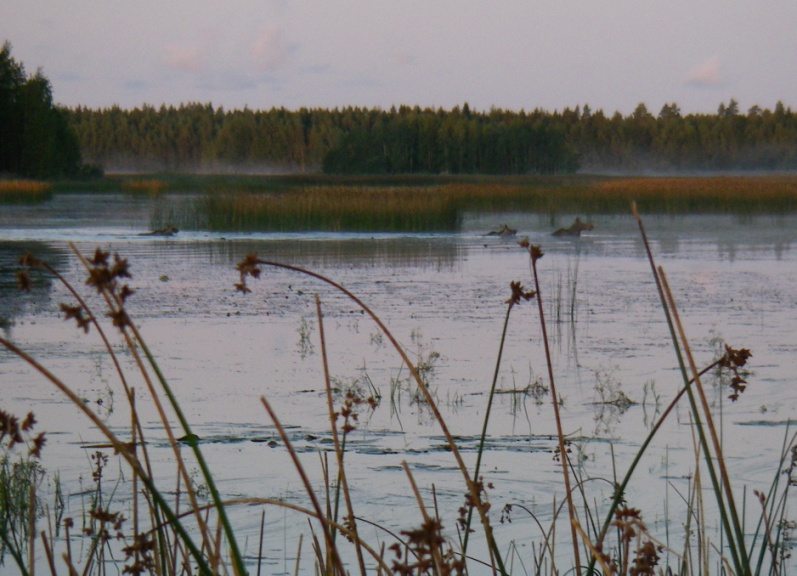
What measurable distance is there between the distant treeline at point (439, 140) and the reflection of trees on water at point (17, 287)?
65.2 metres

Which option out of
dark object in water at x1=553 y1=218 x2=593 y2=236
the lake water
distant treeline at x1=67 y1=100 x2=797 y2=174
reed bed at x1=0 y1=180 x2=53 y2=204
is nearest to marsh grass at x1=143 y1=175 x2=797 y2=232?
dark object in water at x1=553 y1=218 x2=593 y2=236

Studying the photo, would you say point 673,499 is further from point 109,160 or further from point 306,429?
point 109,160

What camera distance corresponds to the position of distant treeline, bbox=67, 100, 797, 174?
260 feet

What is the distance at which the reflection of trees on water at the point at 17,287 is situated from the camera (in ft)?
26.3

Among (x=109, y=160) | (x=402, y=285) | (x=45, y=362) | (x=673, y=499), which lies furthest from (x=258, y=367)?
(x=109, y=160)

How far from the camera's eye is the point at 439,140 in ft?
260

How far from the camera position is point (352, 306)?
8523mm

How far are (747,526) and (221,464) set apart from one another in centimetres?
177

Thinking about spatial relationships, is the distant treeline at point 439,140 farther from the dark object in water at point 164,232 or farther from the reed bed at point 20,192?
the dark object in water at point 164,232

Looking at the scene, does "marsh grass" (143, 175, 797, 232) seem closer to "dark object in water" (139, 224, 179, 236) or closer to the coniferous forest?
"dark object in water" (139, 224, 179, 236)

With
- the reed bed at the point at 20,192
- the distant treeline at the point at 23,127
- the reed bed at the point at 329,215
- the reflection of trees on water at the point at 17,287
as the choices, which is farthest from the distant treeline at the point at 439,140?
the reflection of trees on water at the point at 17,287

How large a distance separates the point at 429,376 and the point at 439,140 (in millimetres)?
74680

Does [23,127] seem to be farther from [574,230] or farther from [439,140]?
[439,140]

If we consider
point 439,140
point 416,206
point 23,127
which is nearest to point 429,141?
point 439,140
